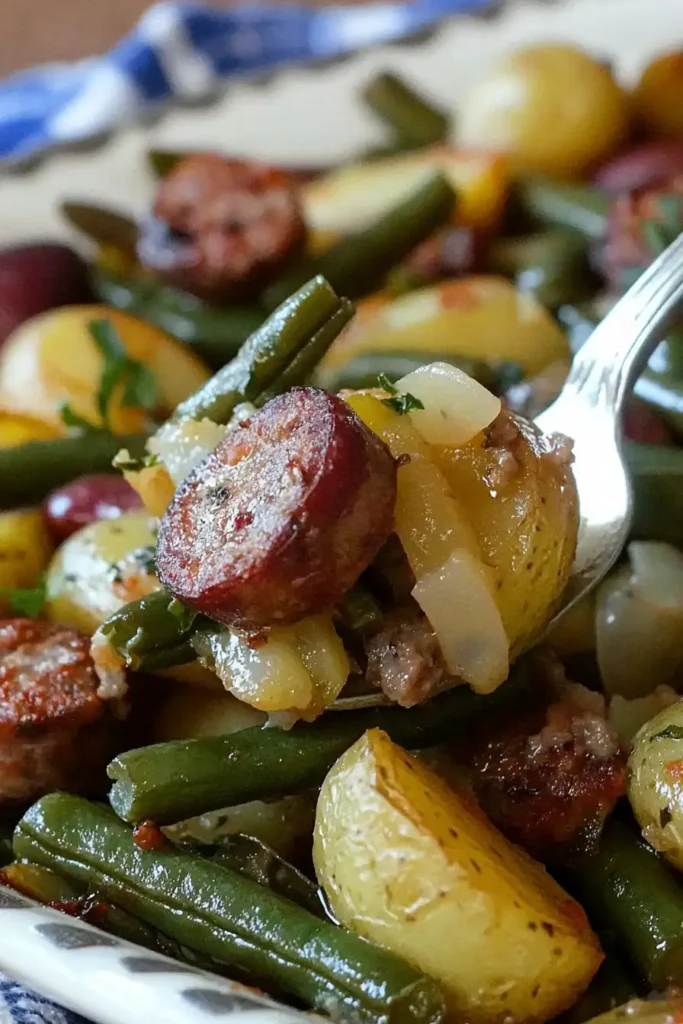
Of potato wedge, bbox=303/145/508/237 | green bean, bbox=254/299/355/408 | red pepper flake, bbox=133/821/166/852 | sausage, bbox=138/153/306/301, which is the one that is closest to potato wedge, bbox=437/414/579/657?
green bean, bbox=254/299/355/408

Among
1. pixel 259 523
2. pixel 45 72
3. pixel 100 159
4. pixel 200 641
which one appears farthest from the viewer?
pixel 45 72

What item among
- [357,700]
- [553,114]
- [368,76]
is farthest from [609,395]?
[368,76]

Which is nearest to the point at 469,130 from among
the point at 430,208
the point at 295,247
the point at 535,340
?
the point at 430,208

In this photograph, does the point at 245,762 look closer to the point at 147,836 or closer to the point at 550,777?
the point at 147,836

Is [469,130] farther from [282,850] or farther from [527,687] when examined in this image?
[282,850]

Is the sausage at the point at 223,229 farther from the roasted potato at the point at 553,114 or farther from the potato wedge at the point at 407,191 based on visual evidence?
the roasted potato at the point at 553,114
